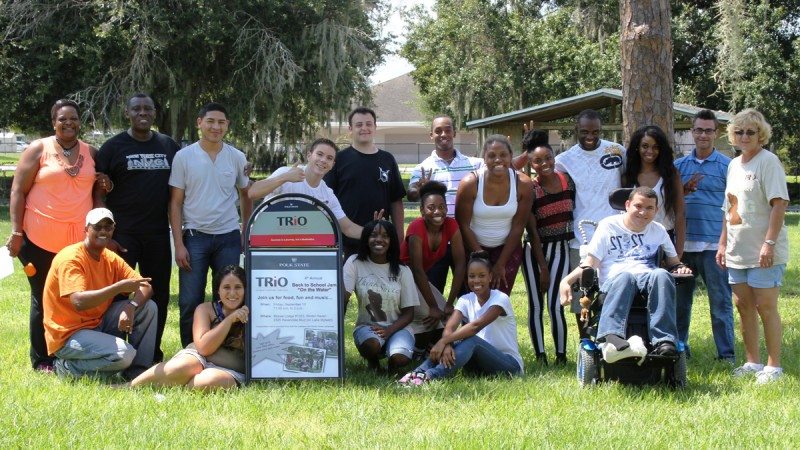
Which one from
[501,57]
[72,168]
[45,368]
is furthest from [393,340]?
[501,57]

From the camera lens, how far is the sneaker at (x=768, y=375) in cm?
617

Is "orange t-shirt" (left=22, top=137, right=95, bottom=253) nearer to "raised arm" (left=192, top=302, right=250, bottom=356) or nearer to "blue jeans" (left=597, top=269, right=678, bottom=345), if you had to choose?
"raised arm" (left=192, top=302, right=250, bottom=356)

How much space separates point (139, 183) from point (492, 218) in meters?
2.62

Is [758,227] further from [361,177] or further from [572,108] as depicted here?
[572,108]

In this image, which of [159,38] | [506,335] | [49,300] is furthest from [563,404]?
[159,38]

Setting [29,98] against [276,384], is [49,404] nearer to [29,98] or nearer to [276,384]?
[276,384]

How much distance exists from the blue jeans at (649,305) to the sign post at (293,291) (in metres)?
1.78

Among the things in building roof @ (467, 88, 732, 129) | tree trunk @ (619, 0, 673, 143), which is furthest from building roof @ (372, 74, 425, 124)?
tree trunk @ (619, 0, 673, 143)

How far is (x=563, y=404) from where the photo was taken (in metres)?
5.55

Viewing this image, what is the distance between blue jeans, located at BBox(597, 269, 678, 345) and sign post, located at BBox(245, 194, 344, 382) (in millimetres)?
1776

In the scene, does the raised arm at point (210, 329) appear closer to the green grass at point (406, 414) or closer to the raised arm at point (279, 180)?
the green grass at point (406, 414)

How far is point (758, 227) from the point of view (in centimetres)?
623

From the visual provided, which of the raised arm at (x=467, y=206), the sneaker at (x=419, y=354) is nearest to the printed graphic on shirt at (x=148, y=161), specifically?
the raised arm at (x=467, y=206)

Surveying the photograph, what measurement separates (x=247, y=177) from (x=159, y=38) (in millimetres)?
16594
